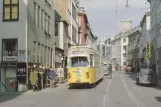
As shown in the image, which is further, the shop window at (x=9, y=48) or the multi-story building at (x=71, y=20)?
the multi-story building at (x=71, y=20)

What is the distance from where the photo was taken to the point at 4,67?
31.7 m

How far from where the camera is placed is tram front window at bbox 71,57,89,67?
3188 cm

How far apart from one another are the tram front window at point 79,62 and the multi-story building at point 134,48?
3726 inches

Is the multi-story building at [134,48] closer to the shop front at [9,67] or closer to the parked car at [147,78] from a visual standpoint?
the parked car at [147,78]

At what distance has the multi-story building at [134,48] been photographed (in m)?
128

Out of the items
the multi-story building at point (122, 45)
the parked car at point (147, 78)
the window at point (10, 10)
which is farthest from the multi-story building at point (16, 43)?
the multi-story building at point (122, 45)

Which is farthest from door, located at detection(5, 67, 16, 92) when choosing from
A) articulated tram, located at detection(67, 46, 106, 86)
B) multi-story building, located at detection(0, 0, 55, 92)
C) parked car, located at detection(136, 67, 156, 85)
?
parked car, located at detection(136, 67, 156, 85)

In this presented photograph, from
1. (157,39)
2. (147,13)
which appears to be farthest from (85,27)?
(157,39)

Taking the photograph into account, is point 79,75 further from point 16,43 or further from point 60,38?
point 60,38

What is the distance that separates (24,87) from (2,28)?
5.23 m

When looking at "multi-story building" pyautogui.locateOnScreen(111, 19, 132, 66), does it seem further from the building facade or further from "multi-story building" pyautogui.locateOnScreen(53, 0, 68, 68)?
"multi-story building" pyautogui.locateOnScreen(53, 0, 68, 68)

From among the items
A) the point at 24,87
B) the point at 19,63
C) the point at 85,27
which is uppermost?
the point at 85,27

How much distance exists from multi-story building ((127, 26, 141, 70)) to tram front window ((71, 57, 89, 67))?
310ft

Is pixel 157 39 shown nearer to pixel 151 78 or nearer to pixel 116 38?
pixel 151 78
